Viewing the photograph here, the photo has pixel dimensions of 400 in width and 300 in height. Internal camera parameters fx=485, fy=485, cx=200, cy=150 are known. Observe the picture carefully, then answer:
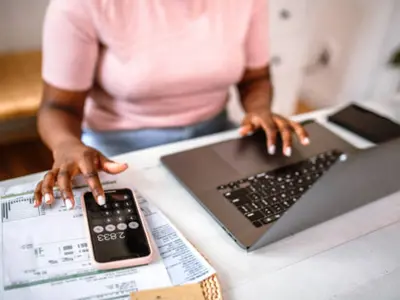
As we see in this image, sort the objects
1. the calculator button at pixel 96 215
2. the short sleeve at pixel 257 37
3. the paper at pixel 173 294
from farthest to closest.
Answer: the short sleeve at pixel 257 37, the calculator button at pixel 96 215, the paper at pixel 173 294

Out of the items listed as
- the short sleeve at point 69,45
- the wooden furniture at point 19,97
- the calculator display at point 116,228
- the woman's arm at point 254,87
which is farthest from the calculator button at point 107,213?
the wooden furniture at point 19,97

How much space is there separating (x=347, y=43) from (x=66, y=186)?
1889 millimetres

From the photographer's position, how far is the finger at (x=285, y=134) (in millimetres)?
859

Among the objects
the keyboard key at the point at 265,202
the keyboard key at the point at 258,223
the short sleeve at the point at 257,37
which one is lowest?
the keyboard key at the point at 258,223

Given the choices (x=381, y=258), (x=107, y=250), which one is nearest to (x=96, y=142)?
(x=107, y=250)

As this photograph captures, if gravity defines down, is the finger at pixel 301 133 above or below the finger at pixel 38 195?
below

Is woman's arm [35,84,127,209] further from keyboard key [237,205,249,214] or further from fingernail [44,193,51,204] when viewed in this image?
keyboard key [237,205,249,214]

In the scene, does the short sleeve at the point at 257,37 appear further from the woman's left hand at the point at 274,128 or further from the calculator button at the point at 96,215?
the calculator button at the point at 96,215

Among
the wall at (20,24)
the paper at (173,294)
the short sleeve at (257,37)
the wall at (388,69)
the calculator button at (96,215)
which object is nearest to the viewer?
the paper at (173,294)

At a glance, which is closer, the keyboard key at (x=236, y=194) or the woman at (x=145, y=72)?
the keyboard key at (x=236, y=194)

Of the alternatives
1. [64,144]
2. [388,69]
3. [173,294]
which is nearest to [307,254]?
[173,294]

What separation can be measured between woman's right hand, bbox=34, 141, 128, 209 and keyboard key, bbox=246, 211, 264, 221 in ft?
0.66

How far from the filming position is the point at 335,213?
0.72 metres

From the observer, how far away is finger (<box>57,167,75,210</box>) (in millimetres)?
671
